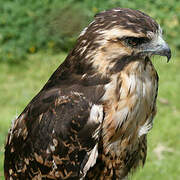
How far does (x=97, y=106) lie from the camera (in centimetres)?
344

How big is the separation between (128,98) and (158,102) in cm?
411

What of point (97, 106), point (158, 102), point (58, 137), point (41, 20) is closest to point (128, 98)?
point (97, 106)

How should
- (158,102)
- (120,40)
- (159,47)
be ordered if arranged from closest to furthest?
(120,40), (159,47), (158,102)

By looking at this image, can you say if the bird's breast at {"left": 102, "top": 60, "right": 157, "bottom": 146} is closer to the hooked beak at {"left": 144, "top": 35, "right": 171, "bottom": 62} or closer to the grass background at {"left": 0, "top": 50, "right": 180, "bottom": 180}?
the hooked beak at {"left": 144, "top": 35, "right": 171, "bottom": 62}

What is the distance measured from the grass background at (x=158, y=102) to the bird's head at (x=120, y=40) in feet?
6.94

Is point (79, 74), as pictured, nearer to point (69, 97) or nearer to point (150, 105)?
point (69, 97)

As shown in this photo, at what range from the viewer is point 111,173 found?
3660 mm

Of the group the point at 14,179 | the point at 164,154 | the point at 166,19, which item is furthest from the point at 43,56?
the point at 14,179

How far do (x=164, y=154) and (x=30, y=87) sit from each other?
270 centimetres

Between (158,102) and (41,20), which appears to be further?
(41,20)

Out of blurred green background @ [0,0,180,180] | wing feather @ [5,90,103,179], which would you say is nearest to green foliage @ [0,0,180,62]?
blurred green background @ [0,0,180,180]

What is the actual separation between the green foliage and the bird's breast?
5136 mm

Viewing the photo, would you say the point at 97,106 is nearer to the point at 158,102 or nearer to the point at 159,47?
the point at 159,47

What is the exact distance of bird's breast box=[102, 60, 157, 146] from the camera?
133 inches
